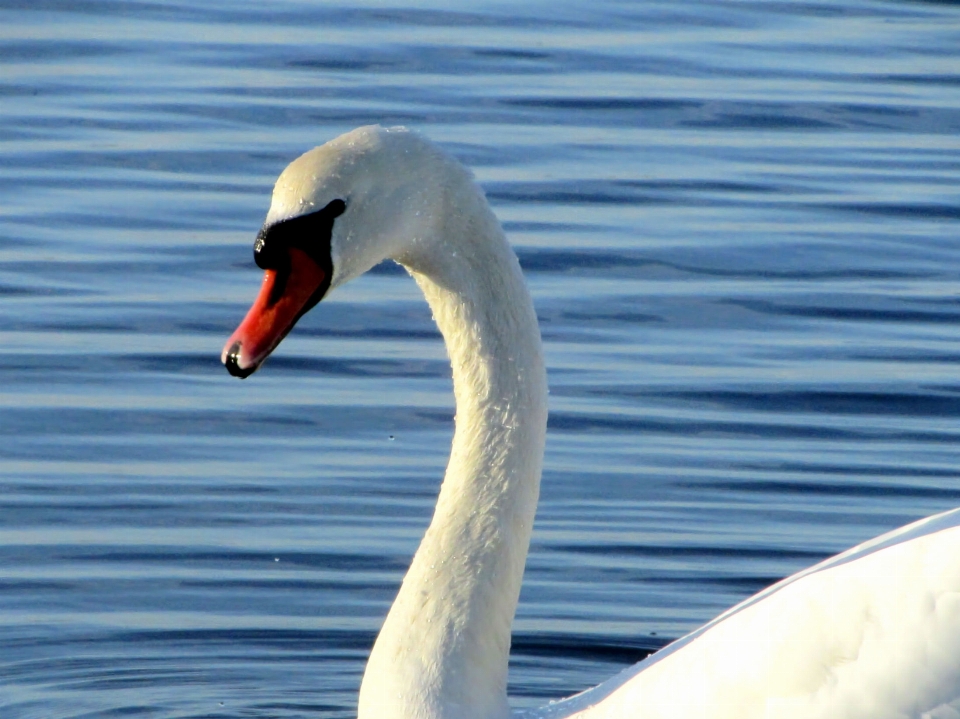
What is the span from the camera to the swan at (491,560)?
167 inches

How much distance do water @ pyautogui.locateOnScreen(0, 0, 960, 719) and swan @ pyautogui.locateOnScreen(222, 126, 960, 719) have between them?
103 centimetres

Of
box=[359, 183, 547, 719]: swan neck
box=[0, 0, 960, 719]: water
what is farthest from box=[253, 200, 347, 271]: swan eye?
box=[0, 0, 960, 719]: water

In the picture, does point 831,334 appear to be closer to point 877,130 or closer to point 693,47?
point 877,130

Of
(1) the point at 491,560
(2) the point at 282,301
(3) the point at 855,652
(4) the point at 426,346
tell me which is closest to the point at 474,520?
(1) the point at 491,560

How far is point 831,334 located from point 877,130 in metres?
3.33

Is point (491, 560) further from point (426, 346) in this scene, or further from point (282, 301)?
point (426, 346)

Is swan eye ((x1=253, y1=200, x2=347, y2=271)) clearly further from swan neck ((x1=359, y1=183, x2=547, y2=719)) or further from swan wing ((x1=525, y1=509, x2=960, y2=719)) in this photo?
swan wing ((x1=525, y1=509, x2=960, y2=719))

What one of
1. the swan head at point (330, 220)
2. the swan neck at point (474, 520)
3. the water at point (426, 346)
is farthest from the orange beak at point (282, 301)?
the water at point (426, 346)

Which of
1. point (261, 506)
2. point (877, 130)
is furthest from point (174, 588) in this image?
point (877, 130)

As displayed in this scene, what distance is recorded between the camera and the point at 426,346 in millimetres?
8125

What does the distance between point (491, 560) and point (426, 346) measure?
342 centimetres

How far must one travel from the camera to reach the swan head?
4.27 m

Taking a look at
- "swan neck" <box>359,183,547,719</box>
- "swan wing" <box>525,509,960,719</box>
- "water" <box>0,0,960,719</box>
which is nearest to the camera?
"swan wing" <box>525,509,960,719</box>

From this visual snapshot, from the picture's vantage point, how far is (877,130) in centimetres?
1134
